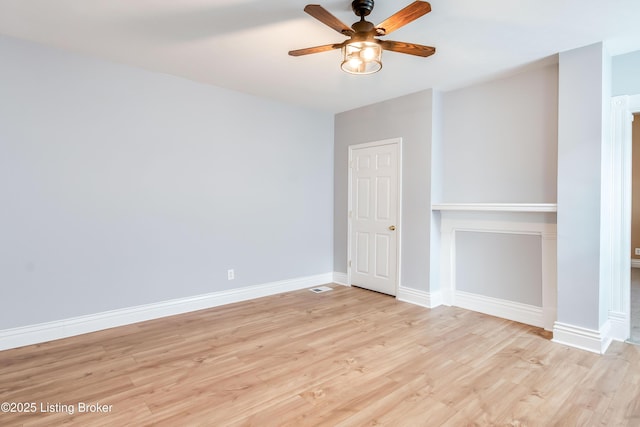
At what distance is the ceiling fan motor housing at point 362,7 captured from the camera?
2174 millimetres

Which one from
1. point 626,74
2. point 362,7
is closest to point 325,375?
point 362,7

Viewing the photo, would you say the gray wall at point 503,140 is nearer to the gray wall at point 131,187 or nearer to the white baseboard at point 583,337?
the white baseboard at point 583,337

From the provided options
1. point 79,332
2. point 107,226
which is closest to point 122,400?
point 79,332

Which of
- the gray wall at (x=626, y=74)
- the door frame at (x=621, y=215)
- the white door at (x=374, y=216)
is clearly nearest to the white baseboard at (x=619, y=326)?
the door frame at (x=621, y=215)

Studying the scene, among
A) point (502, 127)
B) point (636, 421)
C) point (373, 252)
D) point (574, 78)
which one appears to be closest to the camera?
point (636, 421)

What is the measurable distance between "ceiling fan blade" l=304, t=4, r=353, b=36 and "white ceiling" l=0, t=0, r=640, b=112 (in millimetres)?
208

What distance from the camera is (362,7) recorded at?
219cm

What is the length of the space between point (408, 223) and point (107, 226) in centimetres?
→ 326

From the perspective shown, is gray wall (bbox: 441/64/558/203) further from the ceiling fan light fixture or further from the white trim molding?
the ceiling fan light fixture

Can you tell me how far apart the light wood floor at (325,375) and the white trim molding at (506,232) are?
0.18 metres

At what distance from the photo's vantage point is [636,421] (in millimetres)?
1941

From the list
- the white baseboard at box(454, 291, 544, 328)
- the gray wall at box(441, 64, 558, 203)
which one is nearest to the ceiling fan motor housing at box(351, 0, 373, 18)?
the gray wall at box(441, 64, 558, 203)

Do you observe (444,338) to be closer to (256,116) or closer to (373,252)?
(373,252)

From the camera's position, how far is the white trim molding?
3279mm
